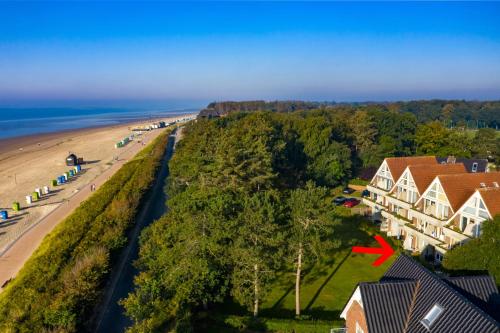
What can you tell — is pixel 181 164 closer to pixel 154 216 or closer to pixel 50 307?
pixel 154 216

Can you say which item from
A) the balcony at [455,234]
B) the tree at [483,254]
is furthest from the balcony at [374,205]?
the tree at [483,254]

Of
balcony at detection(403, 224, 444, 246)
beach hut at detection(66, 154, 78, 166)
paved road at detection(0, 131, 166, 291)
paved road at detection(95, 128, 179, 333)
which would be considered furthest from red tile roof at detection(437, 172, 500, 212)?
beach hut at detection(66, 154, 78, 166)

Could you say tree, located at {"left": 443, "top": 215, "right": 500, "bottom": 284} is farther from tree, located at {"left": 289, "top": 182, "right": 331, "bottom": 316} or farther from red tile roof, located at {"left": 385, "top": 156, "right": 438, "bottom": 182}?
red tile roof, located at {"left": 385, "top": 156, "right": 438, "bottom": 182}

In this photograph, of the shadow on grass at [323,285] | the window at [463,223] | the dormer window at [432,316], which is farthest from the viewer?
the window at [463,223]

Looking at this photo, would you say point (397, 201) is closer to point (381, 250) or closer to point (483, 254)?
point (381, 250)

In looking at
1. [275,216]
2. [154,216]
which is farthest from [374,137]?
[275,216]

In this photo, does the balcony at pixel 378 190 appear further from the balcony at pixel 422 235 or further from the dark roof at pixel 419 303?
the dark roof at pixel 419 303

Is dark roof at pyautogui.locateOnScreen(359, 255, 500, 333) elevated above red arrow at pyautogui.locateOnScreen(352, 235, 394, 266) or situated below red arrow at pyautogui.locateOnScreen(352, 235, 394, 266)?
above
